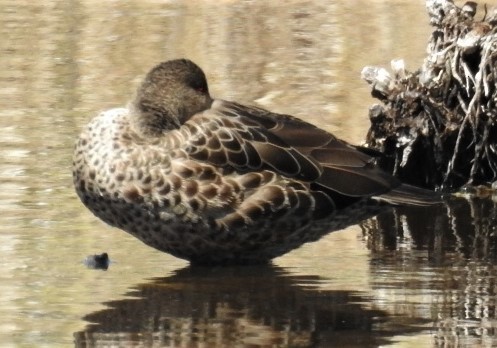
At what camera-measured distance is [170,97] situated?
931 centimetres

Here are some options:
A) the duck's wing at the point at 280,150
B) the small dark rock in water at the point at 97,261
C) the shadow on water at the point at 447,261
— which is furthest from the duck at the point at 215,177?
the shadow on water at the point at 447,261

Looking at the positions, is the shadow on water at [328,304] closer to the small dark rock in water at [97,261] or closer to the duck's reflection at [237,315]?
the duck's reflection at [237,315]

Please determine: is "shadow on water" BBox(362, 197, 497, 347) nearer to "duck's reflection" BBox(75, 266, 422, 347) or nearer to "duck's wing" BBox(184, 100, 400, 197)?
"duck's reflection" BBox(75, 266, 422, 347)

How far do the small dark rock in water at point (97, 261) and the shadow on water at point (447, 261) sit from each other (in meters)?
1.52

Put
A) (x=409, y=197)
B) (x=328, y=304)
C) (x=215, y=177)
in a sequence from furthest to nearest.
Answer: (x=409, y=197)
(x=215, y=177)
(x=328, y=304)

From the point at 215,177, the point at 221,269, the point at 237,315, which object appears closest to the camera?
the point at 237,315

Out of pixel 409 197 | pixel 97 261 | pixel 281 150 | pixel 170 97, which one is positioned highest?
pixel 170 97

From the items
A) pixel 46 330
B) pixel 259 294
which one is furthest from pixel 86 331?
pixel 259 294

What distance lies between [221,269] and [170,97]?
1.04 metres

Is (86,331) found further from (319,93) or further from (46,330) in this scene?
(319,93)

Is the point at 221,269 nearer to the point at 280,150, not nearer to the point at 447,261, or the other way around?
the point at 280,150

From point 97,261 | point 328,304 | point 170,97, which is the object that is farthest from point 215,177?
point 328,304

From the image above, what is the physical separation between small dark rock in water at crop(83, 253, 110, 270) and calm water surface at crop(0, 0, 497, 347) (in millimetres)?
64

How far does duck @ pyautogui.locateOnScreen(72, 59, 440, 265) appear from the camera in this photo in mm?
8883
